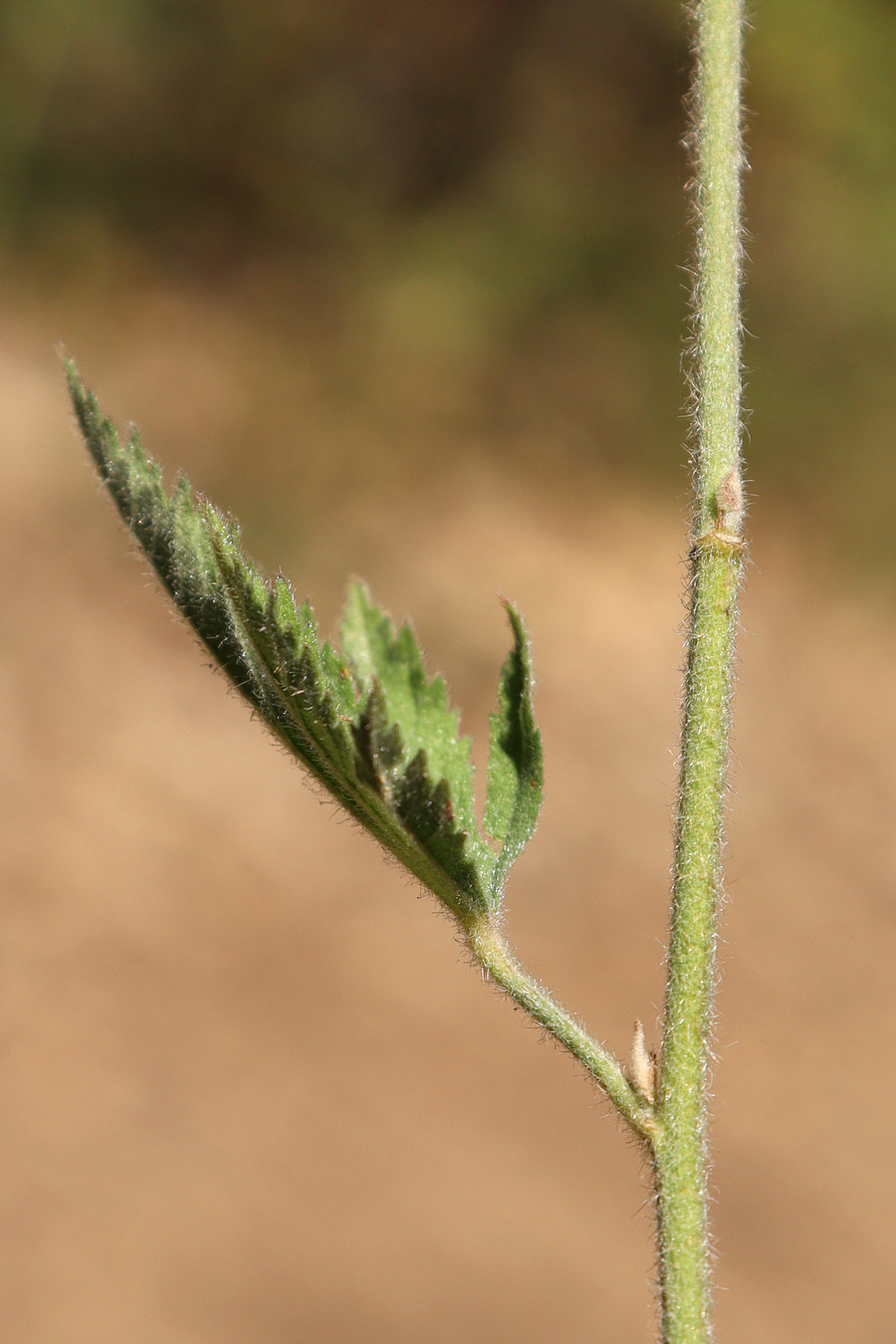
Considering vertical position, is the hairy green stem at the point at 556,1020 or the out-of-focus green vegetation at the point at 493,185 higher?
the out-of-focus green vegetation at the point at 493,185

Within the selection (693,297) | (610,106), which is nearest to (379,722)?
(693,297)

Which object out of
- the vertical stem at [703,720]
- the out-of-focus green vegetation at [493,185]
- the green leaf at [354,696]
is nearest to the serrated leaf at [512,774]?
the green leaf at [354,696]

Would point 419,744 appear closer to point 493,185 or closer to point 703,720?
point 703,720

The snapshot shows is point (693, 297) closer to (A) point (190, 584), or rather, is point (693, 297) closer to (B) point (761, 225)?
(A) point (190, 584)

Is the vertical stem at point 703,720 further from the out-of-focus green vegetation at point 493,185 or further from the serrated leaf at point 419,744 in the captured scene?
the out-of-focus green vegetation at point 493,185

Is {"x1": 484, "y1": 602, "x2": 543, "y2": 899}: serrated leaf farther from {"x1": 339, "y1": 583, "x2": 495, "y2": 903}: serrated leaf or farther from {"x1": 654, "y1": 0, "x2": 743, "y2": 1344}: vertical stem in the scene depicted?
{"x1": 654, "y1": 0, "x2": 743, "y2": 1344}: vertical stem

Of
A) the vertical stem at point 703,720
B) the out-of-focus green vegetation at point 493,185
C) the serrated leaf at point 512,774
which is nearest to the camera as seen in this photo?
the vertical stem at point 703,720

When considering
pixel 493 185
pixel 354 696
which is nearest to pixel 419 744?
pixel 354 696
